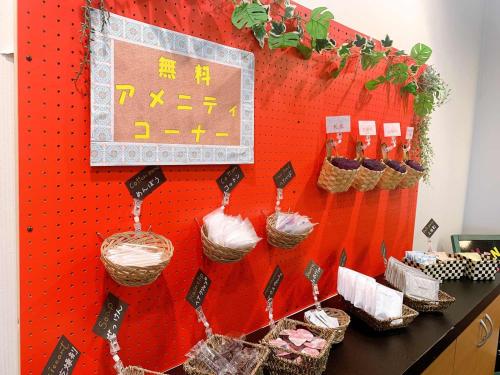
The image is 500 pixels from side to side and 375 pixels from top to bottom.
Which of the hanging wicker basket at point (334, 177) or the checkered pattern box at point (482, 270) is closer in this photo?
the hanging wicker basket at point (334, 177)

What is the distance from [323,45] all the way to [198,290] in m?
1.10

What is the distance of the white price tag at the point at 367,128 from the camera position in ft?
6.54

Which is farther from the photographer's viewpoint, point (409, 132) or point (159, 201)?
point (409, 132)

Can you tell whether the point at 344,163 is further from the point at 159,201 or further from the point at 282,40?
the point at 159,201

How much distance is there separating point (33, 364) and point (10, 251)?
0.29 m

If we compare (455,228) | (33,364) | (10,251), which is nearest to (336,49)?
(10,251)

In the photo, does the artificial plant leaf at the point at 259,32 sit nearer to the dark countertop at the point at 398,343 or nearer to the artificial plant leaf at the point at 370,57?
the artificial plant leaf at the point at 370,57

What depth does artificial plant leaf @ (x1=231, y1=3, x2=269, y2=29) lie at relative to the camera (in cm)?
126

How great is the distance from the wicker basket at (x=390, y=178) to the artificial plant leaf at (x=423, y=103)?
19.8 inches

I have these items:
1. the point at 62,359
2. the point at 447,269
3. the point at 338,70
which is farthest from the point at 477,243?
the point at 62,359

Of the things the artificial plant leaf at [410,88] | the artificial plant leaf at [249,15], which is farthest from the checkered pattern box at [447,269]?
the artificial plant leaf at [249,15]

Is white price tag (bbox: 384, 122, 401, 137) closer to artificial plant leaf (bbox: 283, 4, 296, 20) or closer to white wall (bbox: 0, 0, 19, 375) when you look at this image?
artificial plant leaf (bbox: 283, 4, 296, 20)

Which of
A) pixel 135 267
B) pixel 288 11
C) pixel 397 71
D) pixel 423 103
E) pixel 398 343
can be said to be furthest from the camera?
pixel 423 103

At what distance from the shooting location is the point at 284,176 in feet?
5.35
